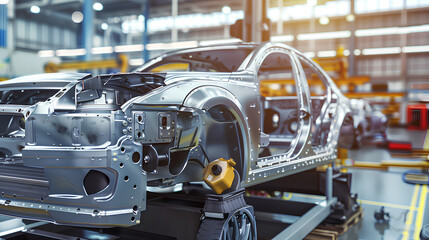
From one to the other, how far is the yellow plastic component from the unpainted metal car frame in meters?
0.16

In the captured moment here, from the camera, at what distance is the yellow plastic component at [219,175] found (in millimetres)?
2381

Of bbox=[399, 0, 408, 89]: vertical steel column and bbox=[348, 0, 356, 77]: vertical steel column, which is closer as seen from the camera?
bbox=[399, 0, 408, 89]: vertical steel column

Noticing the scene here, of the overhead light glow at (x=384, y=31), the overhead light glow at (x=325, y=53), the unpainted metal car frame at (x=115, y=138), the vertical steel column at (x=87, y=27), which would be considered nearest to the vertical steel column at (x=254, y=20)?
the unpainted metal car frame at (x=115, y=138)

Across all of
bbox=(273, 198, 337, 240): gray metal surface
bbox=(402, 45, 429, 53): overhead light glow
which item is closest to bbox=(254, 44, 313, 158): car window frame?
bbox=(273, 198, 337, 240): gray metal surface

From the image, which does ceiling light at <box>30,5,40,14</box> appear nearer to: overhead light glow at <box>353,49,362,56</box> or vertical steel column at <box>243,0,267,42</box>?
vertical steel column at <box>243,0,267,42</box>

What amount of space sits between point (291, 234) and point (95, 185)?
5.53 feet

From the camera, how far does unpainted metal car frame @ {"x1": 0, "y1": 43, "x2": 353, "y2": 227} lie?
1896 mm

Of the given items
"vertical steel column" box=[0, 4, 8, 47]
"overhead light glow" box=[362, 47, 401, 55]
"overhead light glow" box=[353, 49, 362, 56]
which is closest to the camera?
"vertical steel column" box=[0, 4, 8, 47]

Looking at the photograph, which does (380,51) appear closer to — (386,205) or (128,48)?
(128,48)

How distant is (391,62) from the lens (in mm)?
→ 26062

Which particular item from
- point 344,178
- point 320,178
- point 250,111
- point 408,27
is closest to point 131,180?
point 250,111

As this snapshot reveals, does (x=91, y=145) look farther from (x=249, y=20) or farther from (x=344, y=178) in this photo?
(x=249, y=20)

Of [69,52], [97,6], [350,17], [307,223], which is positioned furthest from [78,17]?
[350,17]

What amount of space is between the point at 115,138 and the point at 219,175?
76 centimetres
